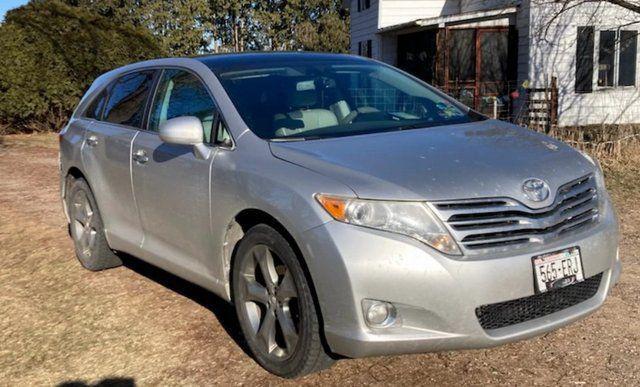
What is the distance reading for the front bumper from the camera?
294 cm

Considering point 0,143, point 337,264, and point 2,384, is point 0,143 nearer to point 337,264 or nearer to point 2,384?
point 2,384

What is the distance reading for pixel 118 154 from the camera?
483 cm

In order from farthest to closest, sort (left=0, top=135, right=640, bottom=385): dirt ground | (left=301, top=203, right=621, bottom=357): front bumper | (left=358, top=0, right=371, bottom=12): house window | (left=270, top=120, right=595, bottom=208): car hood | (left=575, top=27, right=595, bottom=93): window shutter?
1. (left=358, top=0, right=371, bottom=12): house window
2. (left=575, top=27, right=595, bottom=93): window shutter
3. (left=0, top=135, right=640, bottom=385): dirt ground
4. (left=270, top=120, right=595, bottom=208): car hood
5. (left=301, top=203, right=621, bottom=357): front bumper

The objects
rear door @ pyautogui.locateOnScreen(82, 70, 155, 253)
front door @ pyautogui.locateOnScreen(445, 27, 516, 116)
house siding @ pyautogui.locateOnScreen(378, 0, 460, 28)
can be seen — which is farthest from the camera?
house siding @ pyautogui.locateOnScreen(378, 0, 460, 28)

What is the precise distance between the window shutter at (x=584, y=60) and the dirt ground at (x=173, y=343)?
11.3 metres

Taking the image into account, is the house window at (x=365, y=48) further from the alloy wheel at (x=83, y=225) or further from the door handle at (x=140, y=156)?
the door handle at (x=140, y=156)

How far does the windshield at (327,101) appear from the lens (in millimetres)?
3895

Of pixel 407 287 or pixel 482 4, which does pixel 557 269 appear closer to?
pixel 407 287

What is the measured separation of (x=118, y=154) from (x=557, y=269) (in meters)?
3.10

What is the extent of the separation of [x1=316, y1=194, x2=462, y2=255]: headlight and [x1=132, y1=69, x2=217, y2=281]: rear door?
108cm

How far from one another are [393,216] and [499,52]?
50.4 ft

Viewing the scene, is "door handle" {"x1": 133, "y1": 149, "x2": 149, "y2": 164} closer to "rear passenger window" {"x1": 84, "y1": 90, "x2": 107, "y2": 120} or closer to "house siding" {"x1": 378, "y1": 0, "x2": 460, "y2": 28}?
"rear passenger window" {"x1": 84, "y1": 90, "x2": 107, "y2": 120}

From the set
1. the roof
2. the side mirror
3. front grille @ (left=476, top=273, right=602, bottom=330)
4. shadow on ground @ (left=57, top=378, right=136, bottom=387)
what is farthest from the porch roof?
shadow on ground @ (left=57, top=378, right=136, bottom=387)

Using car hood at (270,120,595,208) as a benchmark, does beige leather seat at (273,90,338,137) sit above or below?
above
